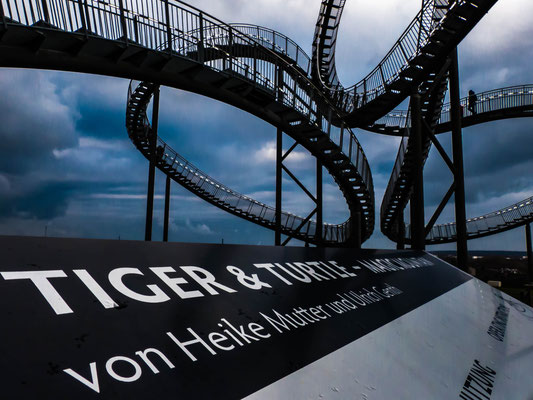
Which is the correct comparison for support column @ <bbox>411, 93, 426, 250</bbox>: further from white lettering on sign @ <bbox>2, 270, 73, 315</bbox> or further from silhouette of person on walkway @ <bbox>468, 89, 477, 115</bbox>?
silhouette of person on walkway @ <bbox>468, 89, 477, 115</bbox>

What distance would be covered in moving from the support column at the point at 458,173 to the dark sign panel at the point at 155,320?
27.1 ft

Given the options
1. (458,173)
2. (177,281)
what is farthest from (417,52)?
(177,281)

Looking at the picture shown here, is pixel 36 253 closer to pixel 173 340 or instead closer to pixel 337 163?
pixel 173 340

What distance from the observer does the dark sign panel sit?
0.91 metres

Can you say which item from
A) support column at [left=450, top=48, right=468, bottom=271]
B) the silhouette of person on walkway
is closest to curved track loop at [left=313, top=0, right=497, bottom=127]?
support column at [left=450, top=48, right=468, bottom=271]

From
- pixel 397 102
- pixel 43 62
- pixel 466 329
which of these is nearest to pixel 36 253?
pixel 466 329

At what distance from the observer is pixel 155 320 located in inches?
45.8

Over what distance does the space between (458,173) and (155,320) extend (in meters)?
9.69

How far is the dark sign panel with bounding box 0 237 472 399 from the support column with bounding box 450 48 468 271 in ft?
27.1

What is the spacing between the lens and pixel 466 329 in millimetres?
2395

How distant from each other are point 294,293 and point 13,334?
1.17 metres

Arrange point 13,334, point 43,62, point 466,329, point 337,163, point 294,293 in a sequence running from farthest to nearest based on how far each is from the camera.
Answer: point 337,163 → point 43,62 → point 466,329 → point 294,293 → point 13,334

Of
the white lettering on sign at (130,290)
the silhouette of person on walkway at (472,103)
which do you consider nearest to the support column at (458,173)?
the white lettering on sign at (130,290)

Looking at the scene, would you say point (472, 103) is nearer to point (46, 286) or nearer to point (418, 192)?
point (418, 192)
